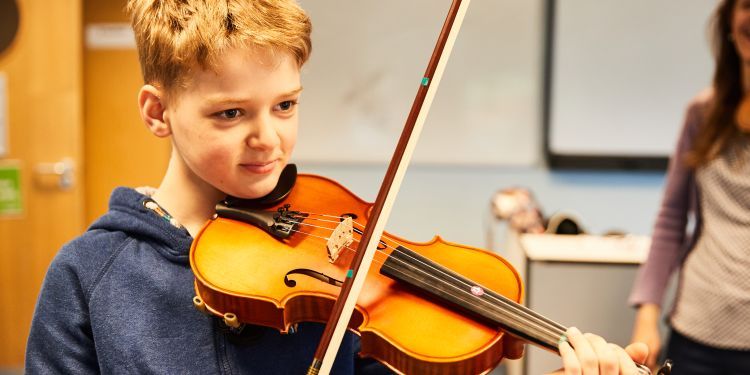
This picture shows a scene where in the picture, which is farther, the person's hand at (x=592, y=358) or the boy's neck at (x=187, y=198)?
the boy's neck at (x=187, y=198)

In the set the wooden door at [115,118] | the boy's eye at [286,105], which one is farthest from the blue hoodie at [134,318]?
the wooden door at [115,118]

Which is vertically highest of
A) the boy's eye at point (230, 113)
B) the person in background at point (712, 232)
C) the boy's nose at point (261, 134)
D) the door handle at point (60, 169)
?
the boy's eye at point (230, 113)

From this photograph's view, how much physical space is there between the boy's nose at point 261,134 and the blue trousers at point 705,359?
121 centimetres

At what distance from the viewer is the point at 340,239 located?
0.87 metres

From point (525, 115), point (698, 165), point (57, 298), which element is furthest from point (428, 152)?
point (57, 298)

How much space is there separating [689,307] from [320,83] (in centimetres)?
213

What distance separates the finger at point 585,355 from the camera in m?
0.71

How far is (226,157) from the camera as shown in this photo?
80 centimetres

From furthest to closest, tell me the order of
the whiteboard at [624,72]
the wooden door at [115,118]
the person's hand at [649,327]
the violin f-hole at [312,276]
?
the wooden door at [115,118] → the whiteboard at [624,72] → the person's hand at [649,327] → the violin f-hole at [312,276]

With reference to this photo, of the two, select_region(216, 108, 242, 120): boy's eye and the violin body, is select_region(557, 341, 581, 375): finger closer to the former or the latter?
the violin body

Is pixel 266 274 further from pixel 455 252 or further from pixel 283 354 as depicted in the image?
pixel 455 252

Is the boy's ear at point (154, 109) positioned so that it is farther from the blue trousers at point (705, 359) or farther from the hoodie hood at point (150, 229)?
the blue trousers at point (705, 359)

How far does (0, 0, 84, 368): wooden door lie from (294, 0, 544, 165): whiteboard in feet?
3.42

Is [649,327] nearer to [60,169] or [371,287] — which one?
[371,287]
